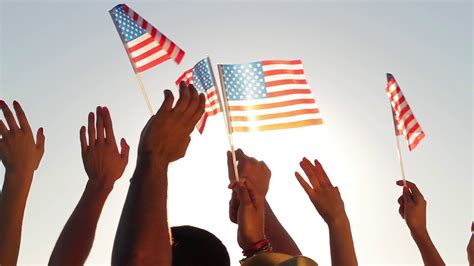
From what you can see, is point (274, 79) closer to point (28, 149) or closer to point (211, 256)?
point (28, 149)

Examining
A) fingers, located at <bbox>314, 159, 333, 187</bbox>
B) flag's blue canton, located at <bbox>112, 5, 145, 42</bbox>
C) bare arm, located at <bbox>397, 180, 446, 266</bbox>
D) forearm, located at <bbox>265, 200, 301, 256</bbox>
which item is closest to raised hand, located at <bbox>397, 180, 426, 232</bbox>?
bare arm, located at <bbox>397, 180, 446, 266</bbox>

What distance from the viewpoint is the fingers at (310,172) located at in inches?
152

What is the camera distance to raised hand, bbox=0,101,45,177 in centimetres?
294

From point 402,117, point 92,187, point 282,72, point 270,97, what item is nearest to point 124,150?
point 92,187

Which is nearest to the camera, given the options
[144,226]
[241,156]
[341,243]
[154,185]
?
[144,226]

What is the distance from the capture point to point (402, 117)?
344 inches

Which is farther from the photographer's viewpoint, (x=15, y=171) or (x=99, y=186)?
(x=99, y=186)

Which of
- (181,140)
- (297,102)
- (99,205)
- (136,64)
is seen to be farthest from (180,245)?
(297,102)

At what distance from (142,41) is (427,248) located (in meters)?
4.65

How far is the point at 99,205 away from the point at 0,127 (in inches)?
28.0

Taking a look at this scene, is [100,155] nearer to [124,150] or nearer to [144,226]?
[124,150]

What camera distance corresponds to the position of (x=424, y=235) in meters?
4.91

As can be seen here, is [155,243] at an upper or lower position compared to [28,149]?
lower

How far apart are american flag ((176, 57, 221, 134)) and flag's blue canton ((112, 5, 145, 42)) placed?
927 millimetres
